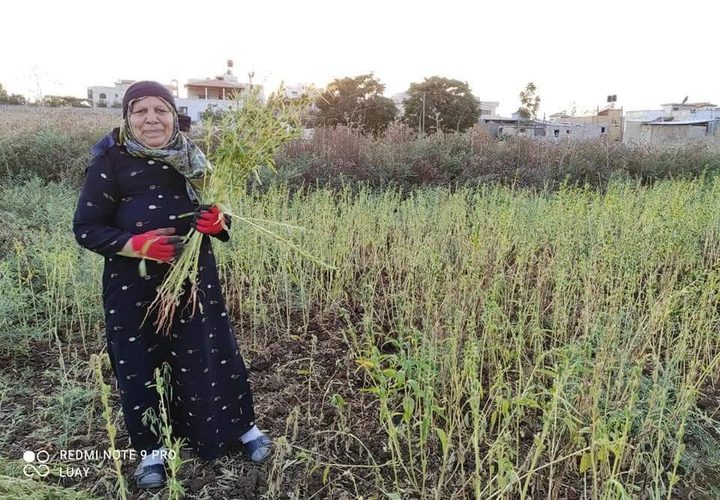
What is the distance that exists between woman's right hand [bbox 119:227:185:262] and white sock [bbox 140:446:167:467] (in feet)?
2.29

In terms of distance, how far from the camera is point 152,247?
5.16 ft

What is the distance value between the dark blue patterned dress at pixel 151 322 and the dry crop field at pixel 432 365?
15 centimetres

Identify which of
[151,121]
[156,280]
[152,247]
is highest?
[151,121]

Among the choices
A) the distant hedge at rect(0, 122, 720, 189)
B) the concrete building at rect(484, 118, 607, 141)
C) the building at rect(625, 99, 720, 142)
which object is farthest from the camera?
the building at rect(625, 99, 720, 142)

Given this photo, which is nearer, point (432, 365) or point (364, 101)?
point (432, 365)

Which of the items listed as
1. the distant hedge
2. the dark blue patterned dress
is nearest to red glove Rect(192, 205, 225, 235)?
the dark blue patterned dress

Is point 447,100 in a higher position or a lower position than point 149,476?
higher

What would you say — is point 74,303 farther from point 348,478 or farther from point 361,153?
point 361,153

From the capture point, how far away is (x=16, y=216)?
14.7 ft

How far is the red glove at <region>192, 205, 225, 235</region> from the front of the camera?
1.60m

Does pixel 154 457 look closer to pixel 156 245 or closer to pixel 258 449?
pixel 258 449

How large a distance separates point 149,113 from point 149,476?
1.19 m

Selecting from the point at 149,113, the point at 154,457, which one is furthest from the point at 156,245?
the point at 154,457

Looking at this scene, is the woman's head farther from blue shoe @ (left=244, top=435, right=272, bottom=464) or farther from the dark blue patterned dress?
blue shoe @ (left=244, top=435, right=272, bottom=464)
